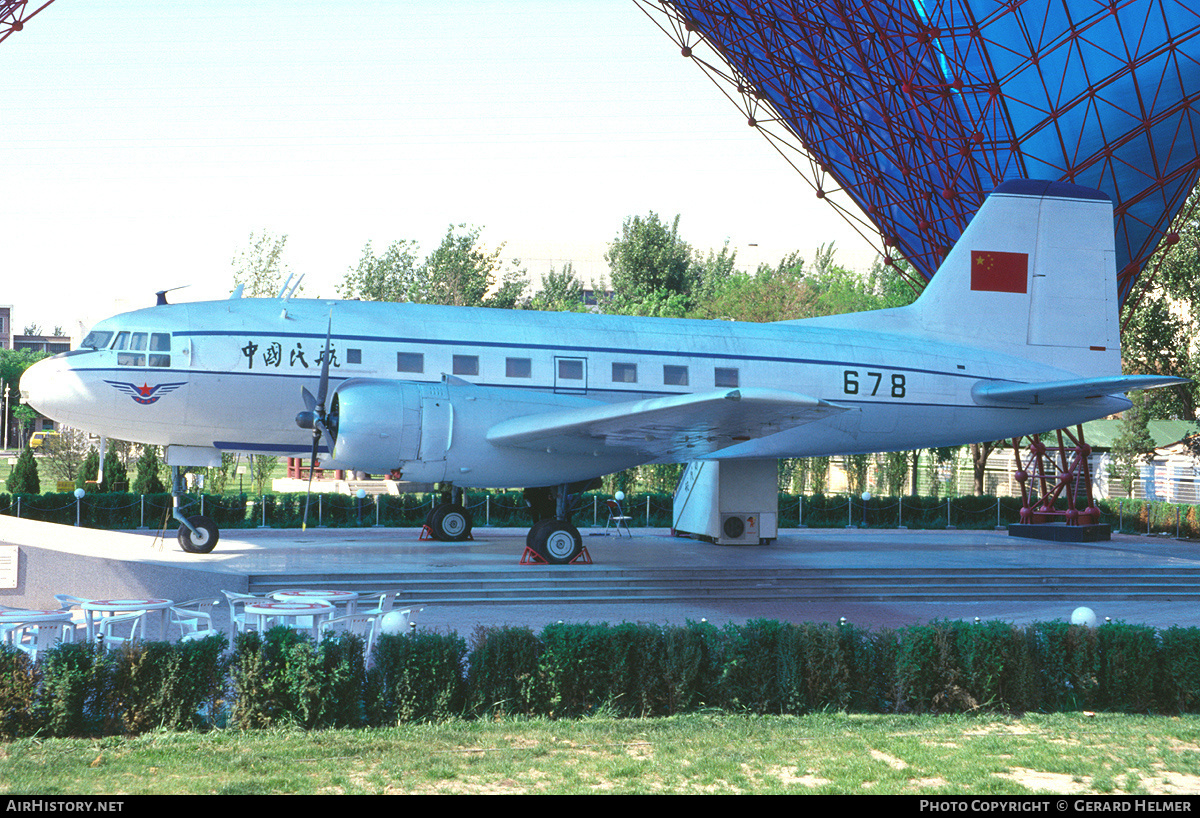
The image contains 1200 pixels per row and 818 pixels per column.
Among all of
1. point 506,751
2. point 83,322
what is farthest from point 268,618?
point 83,322

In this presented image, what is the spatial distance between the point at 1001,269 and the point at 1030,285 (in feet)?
2.63

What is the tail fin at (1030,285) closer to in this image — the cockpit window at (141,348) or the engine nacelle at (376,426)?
the engine nacelle at (376,426)

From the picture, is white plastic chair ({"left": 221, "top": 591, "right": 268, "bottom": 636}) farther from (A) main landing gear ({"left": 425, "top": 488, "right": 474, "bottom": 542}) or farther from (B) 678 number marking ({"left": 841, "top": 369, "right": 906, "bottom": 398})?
(B) 678 number marking ({"left": 841, "top": 369, "right": 906, "bottom": 398})

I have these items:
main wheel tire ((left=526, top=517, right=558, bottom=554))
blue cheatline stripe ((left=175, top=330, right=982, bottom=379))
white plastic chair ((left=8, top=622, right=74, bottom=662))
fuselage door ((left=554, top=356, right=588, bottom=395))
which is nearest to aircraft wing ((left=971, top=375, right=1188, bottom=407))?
blue cheatline stripe ((left=175, top=330, right=982, bottom=379))

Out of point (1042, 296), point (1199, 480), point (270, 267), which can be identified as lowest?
point (1199, 480)

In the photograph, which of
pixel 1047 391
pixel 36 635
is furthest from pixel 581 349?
pixel 36 635

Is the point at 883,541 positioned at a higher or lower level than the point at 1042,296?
lower

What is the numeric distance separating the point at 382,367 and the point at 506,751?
39.7 feet

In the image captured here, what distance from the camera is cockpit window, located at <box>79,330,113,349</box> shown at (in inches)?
730

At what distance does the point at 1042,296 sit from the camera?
931 inches

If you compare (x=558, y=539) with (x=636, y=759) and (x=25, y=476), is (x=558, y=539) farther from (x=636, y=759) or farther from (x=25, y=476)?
(x=25, y=476)

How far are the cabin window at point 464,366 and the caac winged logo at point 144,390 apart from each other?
5105mm

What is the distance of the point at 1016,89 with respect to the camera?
3008cm
